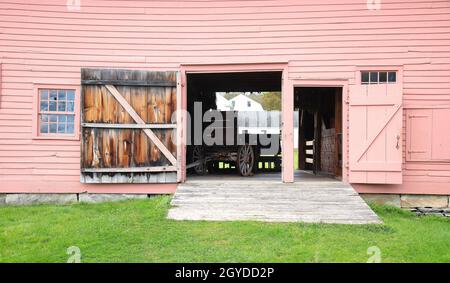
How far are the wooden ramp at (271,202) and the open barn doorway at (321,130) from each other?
177cm

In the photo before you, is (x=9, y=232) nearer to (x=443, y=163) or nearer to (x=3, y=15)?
(x=3, y=15)

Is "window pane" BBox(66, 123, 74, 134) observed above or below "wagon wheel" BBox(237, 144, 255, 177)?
above

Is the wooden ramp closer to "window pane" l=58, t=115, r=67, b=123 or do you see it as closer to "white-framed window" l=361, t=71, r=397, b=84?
"white-framed window" l=361, t=71, r=397, b=84

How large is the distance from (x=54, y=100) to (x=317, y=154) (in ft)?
27.0

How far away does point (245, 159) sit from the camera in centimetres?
1164

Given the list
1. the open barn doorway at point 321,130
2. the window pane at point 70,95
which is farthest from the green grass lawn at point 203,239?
the open barn doorway at point 321,130

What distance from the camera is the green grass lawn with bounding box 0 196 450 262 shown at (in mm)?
5504

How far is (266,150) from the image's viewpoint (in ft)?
49.1

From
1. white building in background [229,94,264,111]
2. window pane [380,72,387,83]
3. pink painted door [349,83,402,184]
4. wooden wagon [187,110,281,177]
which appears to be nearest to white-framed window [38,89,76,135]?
wooden wagon [187,110,281,177]

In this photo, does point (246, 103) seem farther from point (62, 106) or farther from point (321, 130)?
point (62, 106)

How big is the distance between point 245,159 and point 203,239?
5560 millimetres

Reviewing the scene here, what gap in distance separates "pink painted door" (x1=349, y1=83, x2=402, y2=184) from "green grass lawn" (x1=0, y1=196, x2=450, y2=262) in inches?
43.1
